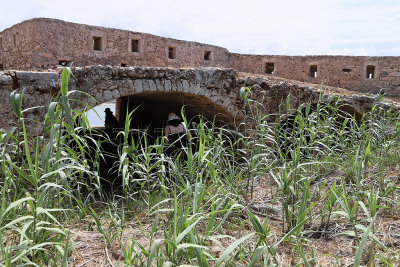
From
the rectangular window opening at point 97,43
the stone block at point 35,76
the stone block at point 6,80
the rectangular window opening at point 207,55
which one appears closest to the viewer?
the stone block at point 6,80

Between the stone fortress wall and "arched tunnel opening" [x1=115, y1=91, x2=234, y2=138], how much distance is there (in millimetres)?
2112

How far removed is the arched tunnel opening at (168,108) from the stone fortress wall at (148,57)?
211cm

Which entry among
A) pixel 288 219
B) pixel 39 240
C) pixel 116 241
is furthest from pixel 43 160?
pixel 288 219

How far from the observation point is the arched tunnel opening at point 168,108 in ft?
21.8

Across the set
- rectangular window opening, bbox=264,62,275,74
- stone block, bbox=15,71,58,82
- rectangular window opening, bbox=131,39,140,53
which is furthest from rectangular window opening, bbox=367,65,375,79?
stone block, bbox=15,71,58,82

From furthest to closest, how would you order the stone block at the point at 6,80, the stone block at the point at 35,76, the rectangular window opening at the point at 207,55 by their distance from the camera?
the rectangular window opening at the point at 207,55, the stone block at the point at 35,76, the stone block at the point at 6,80

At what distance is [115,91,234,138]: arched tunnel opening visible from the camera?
21.8 ft

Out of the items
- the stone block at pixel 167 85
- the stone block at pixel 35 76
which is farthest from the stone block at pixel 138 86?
the stone block at pixel 35 76

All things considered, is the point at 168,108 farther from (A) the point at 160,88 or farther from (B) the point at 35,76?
(B) the point at 35,76

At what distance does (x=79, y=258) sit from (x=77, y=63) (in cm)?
1004

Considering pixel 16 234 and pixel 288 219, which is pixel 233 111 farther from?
pixel 16 234

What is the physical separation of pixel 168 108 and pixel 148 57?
4562 millimetres

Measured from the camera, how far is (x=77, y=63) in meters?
10.8

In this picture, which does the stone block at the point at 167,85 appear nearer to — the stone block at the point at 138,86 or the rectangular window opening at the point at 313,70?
the stone block at the point at 138,86
